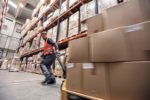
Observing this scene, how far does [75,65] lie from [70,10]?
316 cm

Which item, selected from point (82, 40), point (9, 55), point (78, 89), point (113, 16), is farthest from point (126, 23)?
point (9, 55)

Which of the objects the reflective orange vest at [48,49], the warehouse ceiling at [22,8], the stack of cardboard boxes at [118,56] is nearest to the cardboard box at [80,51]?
the stack of cardboard boxes at [118,56]

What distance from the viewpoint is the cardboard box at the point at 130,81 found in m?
0.85

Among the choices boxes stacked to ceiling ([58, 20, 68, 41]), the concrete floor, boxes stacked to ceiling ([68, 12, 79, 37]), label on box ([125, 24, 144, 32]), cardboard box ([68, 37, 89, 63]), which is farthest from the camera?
boxes stacked to ceiling ([58, 20, 68, 41])

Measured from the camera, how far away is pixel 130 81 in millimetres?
911

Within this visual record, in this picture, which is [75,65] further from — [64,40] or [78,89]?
[64,40]

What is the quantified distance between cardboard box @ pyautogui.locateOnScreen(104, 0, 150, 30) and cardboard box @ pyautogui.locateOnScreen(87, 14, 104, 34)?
78mm

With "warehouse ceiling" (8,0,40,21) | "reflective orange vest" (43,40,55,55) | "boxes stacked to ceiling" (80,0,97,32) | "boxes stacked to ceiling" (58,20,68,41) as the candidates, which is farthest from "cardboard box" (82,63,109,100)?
"warehouse ceiling" (8,0,40,21)

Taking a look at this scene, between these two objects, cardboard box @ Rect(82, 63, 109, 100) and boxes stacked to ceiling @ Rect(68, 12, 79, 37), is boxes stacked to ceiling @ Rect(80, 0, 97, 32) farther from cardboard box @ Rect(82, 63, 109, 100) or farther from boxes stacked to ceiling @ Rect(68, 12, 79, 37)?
cardboard box @ Rect(82, 63, 109, 100)

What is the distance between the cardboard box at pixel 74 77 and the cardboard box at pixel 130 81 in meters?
0.39

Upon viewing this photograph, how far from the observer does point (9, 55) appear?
1219 centimetres

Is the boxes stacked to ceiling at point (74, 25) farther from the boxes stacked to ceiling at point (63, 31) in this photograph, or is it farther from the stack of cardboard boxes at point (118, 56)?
the stack of cardboard boxes at point (118, 56)

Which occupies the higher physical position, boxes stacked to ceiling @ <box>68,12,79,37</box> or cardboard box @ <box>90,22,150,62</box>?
boxes stacked to ceiling @ <box>68,12,79,37</box>

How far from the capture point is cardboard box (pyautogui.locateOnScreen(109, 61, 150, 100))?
33.5 inches
